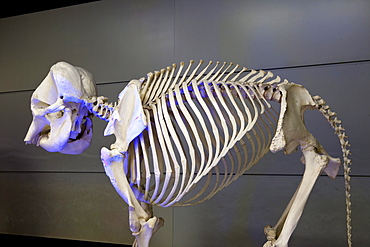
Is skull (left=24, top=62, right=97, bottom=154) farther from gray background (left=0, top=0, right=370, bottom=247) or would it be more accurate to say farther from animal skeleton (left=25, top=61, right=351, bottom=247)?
gray background (left=0, top=0, right=370, bottom=247)

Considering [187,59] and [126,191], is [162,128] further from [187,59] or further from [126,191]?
[187,59]

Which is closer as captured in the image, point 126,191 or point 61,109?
point 126,191

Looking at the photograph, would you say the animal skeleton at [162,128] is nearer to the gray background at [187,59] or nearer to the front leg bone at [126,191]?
the front leg bone at [126,191]

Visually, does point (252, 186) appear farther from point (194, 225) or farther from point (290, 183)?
point (194, 225)

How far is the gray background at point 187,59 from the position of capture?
10.7 feet

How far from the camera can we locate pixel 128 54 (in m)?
4.03

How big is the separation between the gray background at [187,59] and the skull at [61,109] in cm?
148

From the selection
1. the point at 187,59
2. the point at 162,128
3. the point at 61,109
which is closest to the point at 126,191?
the point at 162,128

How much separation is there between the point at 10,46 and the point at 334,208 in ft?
11.8

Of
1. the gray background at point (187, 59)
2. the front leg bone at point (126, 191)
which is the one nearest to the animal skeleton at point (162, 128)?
the front leg bone at point (126, 191)

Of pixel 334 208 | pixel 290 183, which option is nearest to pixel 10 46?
pixel 290 183

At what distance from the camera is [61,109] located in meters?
2.36

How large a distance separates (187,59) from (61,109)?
1.66 meters

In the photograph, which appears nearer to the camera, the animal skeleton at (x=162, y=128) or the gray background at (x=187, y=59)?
the animal skeleton at (x=162, y=128)
